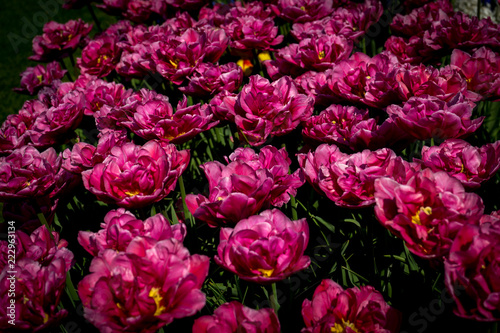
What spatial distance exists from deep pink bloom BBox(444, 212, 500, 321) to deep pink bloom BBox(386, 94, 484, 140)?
471 mm

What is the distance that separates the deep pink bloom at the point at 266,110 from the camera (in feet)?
4.89

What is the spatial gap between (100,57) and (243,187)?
187 cm

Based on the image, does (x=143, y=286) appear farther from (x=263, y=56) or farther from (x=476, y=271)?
(x=263, y=56)

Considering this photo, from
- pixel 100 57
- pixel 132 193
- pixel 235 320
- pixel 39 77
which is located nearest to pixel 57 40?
pixel 39 77

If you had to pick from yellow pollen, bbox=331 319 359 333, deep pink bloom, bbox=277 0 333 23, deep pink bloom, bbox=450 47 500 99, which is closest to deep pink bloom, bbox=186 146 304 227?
yellow pollen, bbox=331 319 359 333

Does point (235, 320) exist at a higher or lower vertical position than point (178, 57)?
lower

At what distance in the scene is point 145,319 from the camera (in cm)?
95

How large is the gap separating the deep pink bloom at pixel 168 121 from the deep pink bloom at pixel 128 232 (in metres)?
0.45

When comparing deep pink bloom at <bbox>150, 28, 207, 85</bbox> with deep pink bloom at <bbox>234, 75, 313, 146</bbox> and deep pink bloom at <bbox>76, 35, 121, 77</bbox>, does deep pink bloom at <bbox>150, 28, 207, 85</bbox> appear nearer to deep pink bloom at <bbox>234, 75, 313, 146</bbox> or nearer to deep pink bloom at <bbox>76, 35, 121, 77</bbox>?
deep pink bloom at <bbox>234, 75, 313, 146</bbox>

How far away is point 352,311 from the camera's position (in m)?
1.07

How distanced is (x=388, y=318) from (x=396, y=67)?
105cm

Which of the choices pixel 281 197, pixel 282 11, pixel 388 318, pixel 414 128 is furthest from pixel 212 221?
pixel 282 11

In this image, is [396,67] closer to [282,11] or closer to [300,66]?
[300,66]

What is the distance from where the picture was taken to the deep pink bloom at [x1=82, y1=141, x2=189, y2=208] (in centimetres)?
128
